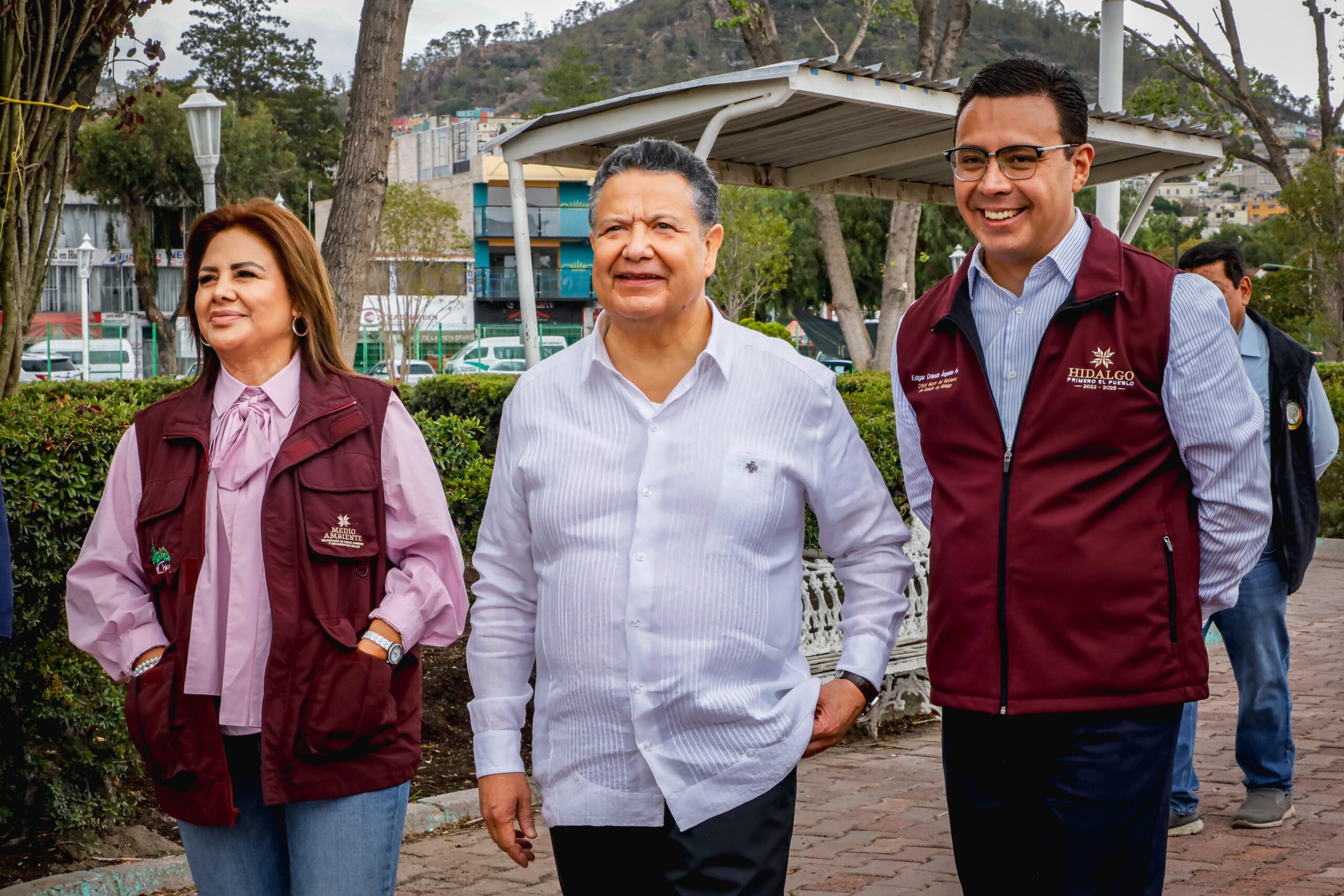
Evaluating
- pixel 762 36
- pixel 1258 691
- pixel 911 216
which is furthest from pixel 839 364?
pixel 1258 691

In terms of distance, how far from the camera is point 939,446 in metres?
Answer: 2.99

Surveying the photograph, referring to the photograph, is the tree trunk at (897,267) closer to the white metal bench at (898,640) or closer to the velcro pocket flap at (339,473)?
the white metal bench at (898,640)

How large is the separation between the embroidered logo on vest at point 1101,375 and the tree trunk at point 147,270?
43818 mm

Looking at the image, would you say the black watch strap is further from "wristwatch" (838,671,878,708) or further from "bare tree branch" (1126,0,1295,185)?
"bare tree branch" (1126,0,1295,185)

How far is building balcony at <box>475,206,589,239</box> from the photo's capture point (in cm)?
6644

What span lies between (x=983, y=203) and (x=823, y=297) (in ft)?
177

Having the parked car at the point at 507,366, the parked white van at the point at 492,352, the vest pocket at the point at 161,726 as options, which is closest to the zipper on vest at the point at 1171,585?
the vest pocket at the point at 161,726

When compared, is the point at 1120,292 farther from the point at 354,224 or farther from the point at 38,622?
the point at 354,224

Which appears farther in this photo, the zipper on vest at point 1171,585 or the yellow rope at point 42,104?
the yellow rope at point 42,104

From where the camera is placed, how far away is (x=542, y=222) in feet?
217

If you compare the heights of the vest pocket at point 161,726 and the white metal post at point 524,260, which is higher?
the white metal post at point 524,260

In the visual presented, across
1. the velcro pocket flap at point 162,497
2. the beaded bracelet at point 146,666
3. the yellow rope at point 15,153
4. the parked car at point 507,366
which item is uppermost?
the yellow rope at point 15,153

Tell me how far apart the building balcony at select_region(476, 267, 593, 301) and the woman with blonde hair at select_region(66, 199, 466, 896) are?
64.6 meters

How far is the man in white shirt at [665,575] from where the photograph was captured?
2.62 m
